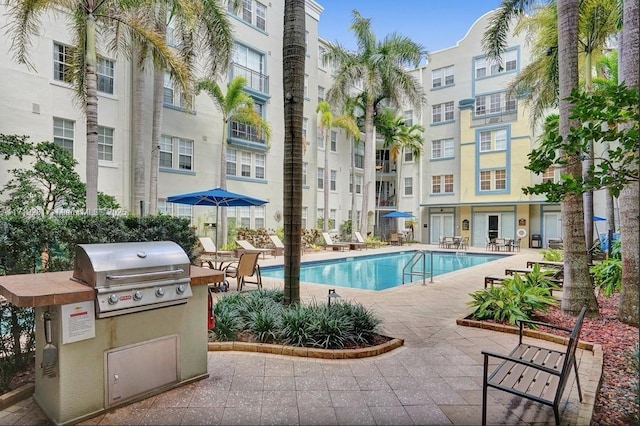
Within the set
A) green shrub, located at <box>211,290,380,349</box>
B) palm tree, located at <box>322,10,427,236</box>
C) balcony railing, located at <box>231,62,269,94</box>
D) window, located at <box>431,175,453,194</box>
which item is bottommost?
green shrub, located at <box>211,290,380,349</box>

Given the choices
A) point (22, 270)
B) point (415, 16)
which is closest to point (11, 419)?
point (22, 270)

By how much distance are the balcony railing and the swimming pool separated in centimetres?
1073

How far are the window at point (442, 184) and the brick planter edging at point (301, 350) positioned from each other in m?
25.2

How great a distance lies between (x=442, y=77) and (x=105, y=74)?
77.7ft

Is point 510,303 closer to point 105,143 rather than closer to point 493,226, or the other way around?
point 105,143

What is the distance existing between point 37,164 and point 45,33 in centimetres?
511

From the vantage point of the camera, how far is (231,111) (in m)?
18.0

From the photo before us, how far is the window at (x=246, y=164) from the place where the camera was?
775 inches

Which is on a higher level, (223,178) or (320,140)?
(320,140)

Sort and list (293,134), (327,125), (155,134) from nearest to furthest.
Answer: (293,134)
(155,134)
(327,125)

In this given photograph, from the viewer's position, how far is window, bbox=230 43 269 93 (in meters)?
19.7

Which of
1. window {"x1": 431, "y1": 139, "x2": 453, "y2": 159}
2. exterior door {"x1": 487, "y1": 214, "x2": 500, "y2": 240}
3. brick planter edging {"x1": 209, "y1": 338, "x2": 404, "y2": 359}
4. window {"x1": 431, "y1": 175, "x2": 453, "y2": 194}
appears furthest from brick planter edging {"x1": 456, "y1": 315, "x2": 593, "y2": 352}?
window {"x1": 431, "y1": 139, "x2": 453, "y2": 159}

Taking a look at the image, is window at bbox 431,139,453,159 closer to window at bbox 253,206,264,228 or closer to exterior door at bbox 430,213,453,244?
exterior door at bbox 430,213,453,244

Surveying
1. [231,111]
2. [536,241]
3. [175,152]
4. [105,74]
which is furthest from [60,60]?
[536,241]
